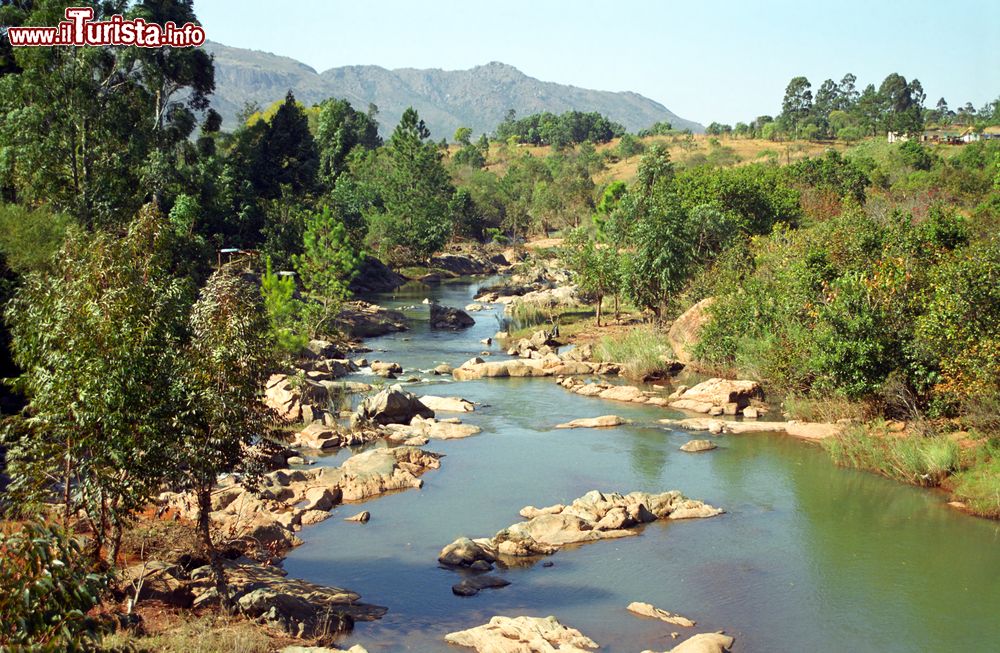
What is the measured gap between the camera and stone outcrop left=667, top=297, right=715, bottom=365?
127ft

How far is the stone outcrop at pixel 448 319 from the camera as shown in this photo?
2072 inches

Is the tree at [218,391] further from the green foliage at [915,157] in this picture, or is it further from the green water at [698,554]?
the green foliage at [915,157]

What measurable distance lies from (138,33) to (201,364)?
3776cm

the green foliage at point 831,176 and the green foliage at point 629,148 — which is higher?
the green foliage at point 629,148

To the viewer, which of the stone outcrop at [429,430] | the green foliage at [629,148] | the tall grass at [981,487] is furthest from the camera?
the green foliage at [629,148]

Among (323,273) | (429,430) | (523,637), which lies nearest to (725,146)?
(323,273)

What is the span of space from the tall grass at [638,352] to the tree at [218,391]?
24.7 m

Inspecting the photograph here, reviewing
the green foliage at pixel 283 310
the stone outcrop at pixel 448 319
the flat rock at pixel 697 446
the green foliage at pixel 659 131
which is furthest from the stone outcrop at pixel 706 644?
the green foliage at pixel 659 131

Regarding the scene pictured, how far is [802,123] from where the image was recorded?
448 ft

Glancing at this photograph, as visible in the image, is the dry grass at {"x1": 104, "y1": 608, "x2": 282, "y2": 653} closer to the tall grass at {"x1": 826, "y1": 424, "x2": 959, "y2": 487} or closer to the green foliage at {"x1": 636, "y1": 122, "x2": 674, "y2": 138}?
the tall grass at {"x1": 826, "y1": 424, "x2": 959, "y2": 487}

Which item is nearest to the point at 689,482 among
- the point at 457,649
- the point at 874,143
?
the point at 457,649

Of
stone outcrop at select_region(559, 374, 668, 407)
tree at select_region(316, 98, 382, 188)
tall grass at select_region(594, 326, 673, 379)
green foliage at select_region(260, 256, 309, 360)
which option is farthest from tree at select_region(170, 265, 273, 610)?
tree at select_region(316, 98, 382, 188)

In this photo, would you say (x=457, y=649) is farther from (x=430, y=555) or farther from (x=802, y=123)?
(x=802, y=123)

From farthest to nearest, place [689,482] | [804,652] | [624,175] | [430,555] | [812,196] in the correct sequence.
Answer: [624,175]
[812,196]
[689,482]
[430,555]
[804,652]
